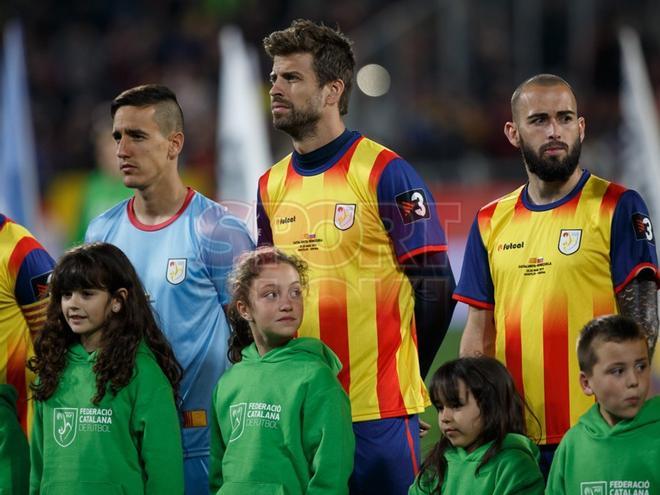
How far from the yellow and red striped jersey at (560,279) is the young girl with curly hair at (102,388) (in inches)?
51.6

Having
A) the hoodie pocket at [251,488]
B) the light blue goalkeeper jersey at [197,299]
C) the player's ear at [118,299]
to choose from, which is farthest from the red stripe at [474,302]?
the player's ear at [118,299]

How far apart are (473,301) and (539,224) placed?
41 cm

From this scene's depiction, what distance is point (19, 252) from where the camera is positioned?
5297mm

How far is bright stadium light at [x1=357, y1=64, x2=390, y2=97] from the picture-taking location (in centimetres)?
1295

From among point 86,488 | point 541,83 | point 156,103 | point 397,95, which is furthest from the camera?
point 397,95

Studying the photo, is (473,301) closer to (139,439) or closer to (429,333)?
(429,333)

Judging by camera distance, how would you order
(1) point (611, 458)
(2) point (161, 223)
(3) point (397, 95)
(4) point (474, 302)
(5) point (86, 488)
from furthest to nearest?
1. (3) point (397, 95)
2. (2) point (161, 223)
3. (4) point (474, 302)
4. (5) point (86, 488)
5. (1) point (611, 458)

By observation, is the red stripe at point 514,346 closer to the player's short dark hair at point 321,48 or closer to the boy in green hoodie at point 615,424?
the boy in green hoodie at point 615,424

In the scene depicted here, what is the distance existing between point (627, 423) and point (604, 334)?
12.0 inches

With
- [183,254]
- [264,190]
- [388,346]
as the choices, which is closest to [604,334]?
[388,346]

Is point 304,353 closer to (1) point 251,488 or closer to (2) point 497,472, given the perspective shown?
(1) point 251,488

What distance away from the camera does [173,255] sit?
530 cm

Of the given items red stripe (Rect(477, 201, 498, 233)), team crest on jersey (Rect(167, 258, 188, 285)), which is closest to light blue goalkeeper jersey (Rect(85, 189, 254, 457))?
team crest on jersey (Rect(167, 258, 188, 285))

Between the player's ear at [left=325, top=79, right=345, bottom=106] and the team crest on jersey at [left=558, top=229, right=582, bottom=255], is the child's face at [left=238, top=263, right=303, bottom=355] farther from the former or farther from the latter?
the team crest on jersey at [left=558, top=229, right=582, bottom=255]
